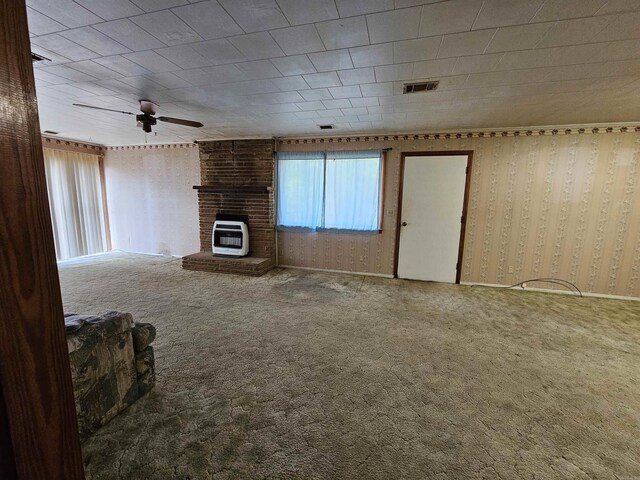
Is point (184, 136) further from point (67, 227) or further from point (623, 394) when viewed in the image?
point (623, 394)

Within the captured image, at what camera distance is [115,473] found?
140cm

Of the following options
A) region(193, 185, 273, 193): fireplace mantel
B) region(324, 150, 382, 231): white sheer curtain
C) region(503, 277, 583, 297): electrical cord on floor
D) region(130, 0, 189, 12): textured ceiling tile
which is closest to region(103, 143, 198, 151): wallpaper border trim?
region(193, 185, 273, 193): fireplace mantel

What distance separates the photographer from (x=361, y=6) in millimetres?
1531

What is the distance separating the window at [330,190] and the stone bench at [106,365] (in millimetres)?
3314

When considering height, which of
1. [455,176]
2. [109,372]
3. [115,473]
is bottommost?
[115,473]

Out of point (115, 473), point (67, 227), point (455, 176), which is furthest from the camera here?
point (67, 227)

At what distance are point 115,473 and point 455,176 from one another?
4.70 m

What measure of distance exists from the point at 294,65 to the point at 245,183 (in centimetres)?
323

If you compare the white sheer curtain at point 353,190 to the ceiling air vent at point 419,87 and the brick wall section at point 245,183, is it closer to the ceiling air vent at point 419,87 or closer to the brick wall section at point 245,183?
the brick wall section at point 245,183

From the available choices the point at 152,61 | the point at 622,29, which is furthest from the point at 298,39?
the point at 622,29

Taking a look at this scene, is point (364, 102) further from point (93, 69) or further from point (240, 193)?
point (240, 193)

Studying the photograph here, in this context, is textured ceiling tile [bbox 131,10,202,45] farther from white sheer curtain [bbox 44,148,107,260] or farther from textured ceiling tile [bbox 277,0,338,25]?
white sheer curtain [bbox 44,148,107,260]

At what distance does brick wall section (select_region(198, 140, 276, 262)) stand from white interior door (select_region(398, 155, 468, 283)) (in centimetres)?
233

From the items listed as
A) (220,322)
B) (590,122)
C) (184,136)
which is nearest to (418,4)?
(220,322)
